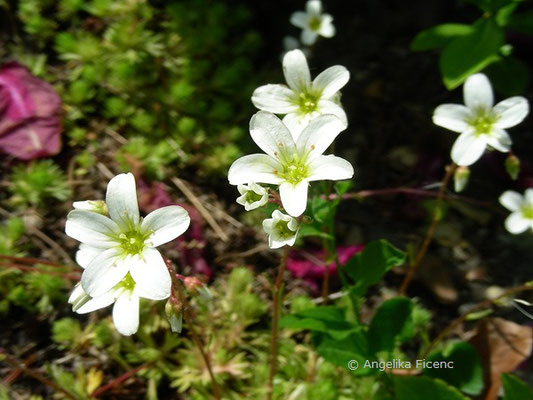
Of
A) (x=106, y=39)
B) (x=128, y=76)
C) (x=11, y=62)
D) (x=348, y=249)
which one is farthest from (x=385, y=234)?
(x=11, y=62)

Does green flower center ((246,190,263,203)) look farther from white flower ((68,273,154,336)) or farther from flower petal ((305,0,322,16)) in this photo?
flower petal ((305,0,322,16))

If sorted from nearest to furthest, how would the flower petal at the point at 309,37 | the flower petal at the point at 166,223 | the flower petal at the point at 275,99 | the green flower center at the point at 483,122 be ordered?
the flower petal at the point at 166,223 → the flower petal at the point at 275,99 → the green flower center at the point at 483,122 → the flower petal at the point at 309,37

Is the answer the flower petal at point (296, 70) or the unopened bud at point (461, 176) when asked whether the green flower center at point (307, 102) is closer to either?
the flower petal at point (296, 70)

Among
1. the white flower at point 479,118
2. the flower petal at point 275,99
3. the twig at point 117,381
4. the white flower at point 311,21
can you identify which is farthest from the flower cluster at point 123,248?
the white flower at point 311,21

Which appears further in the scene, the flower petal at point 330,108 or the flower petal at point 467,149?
the flower petal at point 467,149

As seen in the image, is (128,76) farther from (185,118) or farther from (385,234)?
(385,234)
